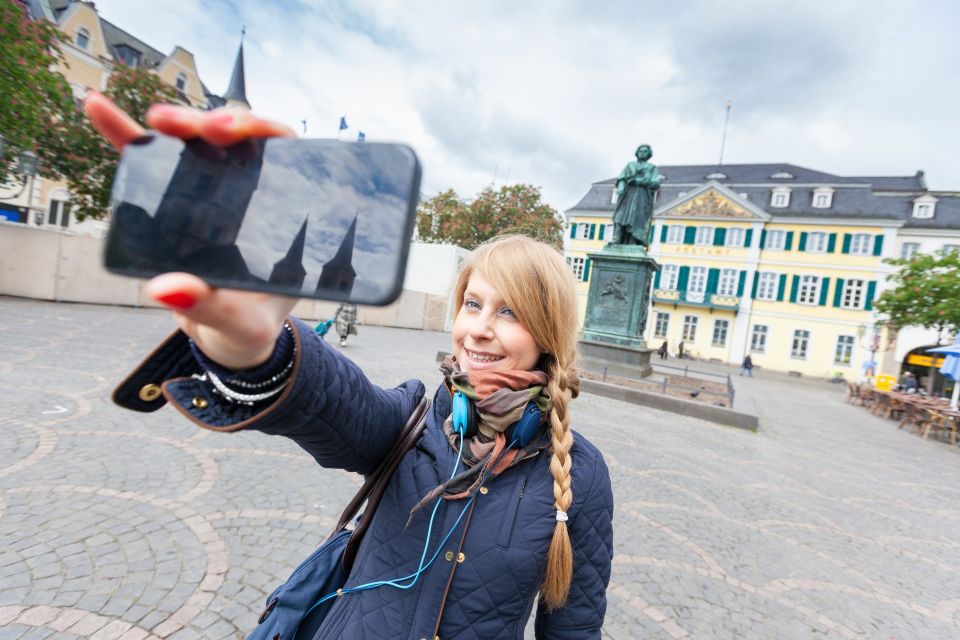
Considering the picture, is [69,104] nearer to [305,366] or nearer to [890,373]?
[305,366]

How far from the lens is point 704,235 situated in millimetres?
37188

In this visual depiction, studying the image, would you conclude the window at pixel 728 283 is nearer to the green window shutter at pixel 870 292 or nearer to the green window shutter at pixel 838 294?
the green window shutter at pixel 838 294

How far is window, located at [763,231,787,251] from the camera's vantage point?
35.3 meters

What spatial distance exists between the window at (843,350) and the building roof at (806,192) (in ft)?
29.3

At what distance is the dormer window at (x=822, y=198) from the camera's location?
36.0 m

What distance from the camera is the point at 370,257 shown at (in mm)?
678

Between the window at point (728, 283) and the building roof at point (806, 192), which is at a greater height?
the building roof at point (806, 192)

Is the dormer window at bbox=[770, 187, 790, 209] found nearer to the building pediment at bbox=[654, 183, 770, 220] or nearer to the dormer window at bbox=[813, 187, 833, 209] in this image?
the dormer window at bbox=[813, 187, 833, 209]

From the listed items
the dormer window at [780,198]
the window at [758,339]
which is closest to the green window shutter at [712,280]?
the window at [758,339]

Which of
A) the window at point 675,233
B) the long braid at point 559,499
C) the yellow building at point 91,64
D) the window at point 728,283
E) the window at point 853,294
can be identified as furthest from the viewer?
the window at point 675,233

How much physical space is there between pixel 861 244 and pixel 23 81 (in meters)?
44.1

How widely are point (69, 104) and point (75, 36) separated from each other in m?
25.0

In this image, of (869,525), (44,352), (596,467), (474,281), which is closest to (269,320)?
(474,281)

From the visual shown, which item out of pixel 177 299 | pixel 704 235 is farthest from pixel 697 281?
pixel 177 299
